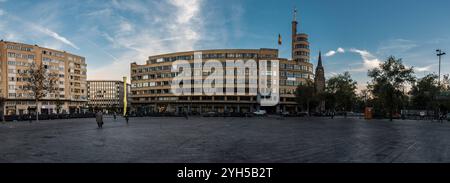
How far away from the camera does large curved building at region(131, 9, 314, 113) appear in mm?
85125

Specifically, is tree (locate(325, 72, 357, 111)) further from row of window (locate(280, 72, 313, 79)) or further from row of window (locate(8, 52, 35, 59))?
row of window (locate(8, 52, 35, 59))

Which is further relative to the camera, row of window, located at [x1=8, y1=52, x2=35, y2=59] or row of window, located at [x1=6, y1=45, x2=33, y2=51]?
row of window, located at [x1=8, y1=52, x2=35, y2=59]

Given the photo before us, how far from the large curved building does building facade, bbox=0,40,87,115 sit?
21713mm

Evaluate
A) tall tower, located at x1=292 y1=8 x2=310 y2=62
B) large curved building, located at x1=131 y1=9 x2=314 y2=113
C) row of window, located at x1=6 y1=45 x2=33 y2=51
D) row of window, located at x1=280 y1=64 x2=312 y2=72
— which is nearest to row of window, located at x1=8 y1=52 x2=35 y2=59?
row of window, located at x1=6 y1=45 x2=33 y2=51

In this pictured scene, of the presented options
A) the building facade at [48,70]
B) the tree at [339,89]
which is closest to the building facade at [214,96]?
the tree at [339,89]

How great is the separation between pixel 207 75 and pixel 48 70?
54.0 m

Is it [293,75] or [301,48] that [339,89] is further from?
[301,48]

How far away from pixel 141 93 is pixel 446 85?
9488 cm

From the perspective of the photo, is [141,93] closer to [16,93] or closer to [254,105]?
[16,93]

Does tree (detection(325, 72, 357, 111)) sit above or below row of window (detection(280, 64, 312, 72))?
below

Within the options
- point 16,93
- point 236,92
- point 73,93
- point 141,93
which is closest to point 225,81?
point 236,92
